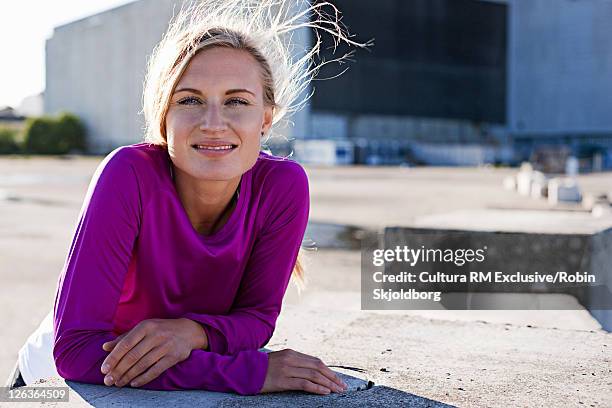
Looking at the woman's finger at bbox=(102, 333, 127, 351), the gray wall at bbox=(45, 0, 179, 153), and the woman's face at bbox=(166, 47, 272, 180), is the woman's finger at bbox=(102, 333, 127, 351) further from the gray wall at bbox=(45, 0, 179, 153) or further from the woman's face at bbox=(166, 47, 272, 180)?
the gray wall at bbox=(45, 0, 179, 153)

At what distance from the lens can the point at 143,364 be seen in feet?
6.57

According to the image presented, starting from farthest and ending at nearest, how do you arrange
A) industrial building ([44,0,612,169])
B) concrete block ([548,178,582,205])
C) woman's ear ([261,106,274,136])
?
industrial building ([44,0,612,169]), concrete block ([548,178,582,205]), woman's ear ([261,106,274,136])

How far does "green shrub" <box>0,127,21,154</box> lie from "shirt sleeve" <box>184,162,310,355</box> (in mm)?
59624

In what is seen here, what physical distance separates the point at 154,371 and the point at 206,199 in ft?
1.70

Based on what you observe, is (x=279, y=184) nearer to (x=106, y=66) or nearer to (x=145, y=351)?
(x=145, y=351)

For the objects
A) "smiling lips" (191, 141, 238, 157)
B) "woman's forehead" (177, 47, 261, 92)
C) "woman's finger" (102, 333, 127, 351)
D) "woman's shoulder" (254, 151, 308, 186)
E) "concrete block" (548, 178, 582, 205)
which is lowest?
"concrete block" (548, 178, 582, 205)

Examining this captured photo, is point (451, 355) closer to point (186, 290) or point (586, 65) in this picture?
point (186, 290)

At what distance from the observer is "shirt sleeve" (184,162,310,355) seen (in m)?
2.35

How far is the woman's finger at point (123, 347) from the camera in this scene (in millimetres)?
1948

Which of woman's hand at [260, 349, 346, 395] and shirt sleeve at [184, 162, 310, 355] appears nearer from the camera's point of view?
woman's hand at [260, 349, 346, 395]

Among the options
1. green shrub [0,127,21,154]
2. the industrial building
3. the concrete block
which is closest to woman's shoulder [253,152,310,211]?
the concrete block

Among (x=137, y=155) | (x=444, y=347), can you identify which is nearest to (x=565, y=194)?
(x=444, y=347)

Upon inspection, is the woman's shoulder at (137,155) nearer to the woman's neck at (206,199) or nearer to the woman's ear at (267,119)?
the woman's neck at (206,199)

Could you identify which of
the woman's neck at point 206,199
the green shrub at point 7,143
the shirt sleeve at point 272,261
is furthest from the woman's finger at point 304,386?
the green shrub at point 7,143
